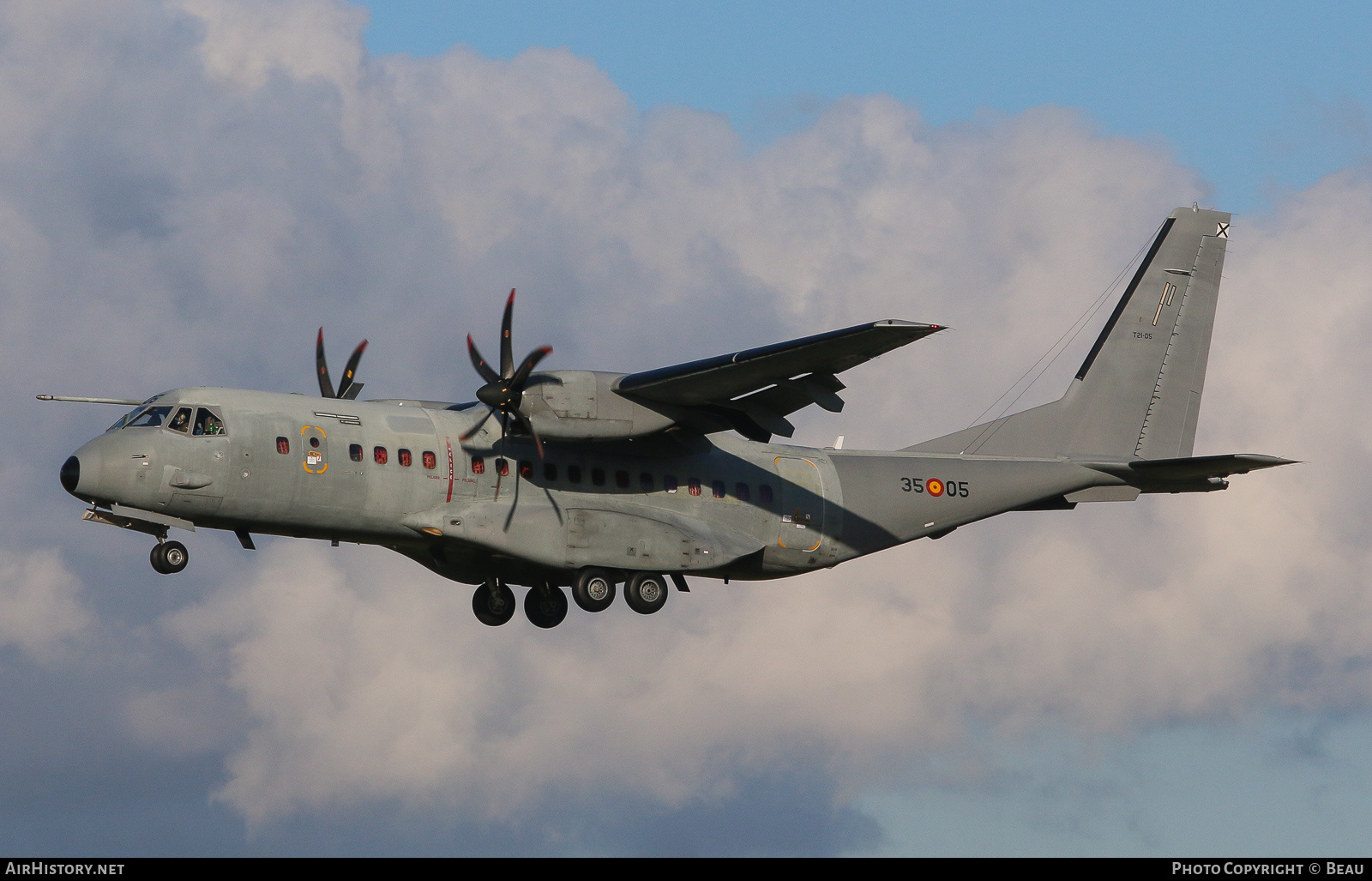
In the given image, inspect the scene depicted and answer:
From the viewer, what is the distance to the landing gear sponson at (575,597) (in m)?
26.7

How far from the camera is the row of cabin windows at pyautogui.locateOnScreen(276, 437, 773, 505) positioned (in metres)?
25.2

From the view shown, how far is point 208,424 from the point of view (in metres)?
24.5

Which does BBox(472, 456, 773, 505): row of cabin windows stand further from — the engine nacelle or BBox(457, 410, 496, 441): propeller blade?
the engine nacelle

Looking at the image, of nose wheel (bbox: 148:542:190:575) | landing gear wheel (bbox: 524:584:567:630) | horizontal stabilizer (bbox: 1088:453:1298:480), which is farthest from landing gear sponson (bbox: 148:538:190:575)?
horizontal stabilizer (bbox: 1088:453:1298:480)

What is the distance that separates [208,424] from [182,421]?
0.38m

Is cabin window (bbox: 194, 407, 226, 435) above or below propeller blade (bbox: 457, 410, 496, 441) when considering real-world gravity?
below

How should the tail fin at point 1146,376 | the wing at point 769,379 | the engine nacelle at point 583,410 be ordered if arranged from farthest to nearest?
the tail fin at point 1146,376, the engine nacelle at point 583,410, the wing at point 769,379

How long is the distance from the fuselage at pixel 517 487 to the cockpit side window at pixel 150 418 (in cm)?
3

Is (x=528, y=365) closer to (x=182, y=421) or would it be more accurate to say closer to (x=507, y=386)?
(x=507, y=386)

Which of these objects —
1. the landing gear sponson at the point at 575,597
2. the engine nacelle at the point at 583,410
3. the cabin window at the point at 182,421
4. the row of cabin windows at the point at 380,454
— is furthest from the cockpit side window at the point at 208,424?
the landing gear sponson at the point at 575,597

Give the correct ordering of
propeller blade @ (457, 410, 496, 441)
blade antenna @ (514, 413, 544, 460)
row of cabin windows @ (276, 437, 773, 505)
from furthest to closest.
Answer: propeller blade @ (457, 410, 496, 441)
blade antenna @ (514, 413, 544, 460)
row of cabin windows @ (276, 437, 773, 505)

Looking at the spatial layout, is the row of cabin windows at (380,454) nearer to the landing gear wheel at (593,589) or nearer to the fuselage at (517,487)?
the fuselage at (517,487)

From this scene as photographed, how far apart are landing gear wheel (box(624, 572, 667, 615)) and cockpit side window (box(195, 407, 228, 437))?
23.5ft
